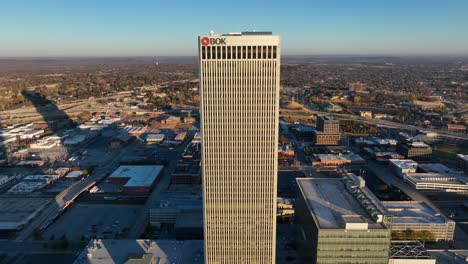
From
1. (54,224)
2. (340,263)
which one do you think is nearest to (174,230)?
(54,224)

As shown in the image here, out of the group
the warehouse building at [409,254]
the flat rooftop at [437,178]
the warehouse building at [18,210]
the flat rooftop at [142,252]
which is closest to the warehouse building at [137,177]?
the warehouse building at [18,210]

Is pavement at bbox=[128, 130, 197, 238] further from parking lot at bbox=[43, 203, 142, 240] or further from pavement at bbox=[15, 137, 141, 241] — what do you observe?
pavement at bbox=[15, 137, 141, 241]

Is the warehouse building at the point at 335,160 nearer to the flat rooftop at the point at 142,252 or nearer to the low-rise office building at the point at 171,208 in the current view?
the low-rise office building at the point at 171,208

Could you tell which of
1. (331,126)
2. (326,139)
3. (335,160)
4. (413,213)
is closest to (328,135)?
(326,139)

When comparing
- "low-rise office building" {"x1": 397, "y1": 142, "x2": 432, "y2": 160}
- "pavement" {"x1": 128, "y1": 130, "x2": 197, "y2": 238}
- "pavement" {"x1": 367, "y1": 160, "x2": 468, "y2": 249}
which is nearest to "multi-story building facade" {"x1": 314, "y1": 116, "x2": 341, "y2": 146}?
"pavement" {"x1": 367, "y1": 160, "x2": 468, "y2": 249}

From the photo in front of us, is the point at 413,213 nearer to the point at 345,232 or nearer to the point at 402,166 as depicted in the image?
the point at 402,166
